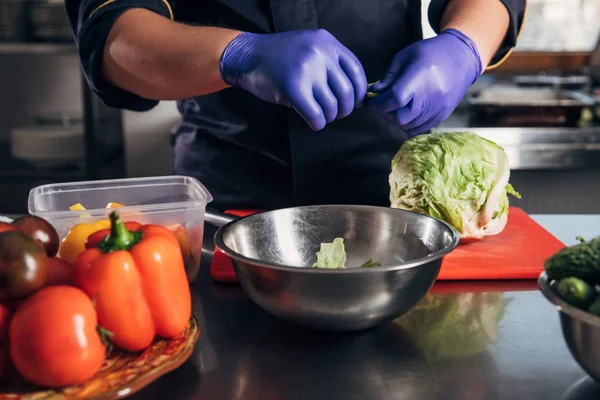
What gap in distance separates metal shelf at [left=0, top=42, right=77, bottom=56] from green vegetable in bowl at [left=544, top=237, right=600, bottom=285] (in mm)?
2314

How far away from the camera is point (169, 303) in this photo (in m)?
0.78

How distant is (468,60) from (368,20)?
0.33m

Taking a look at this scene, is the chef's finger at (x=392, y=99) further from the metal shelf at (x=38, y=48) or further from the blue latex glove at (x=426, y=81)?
the metal shelf at (x=38, y=48)

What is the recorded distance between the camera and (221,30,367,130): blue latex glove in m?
1.07

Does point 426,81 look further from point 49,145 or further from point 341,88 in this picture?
point 49,145

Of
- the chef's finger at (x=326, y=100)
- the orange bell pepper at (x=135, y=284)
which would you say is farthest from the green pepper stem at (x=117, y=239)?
the chef's finger at (x=326, y=100)

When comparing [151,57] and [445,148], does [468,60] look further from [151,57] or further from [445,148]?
[151,57]

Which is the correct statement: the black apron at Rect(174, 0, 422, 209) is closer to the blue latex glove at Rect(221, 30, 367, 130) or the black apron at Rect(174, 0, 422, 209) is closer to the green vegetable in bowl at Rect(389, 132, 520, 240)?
the green vegetable in bowl at Rect(389, 132, 520, 240)

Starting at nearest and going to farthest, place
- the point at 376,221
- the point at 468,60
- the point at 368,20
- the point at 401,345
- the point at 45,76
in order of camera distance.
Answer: the point at 401,345 → the point at 376,221 → the point at 468,60 → the point at 368,20 → the point at 45,76

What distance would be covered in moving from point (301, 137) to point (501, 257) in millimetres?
515

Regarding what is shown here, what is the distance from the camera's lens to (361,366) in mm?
807

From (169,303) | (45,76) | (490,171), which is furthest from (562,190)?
(45,76)

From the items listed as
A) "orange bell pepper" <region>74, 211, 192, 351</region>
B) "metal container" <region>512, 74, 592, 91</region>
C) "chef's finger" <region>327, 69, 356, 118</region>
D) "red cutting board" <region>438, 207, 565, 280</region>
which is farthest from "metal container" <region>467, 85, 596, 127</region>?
"orange bell pepper" <region>74, 211, 192, 351</region>

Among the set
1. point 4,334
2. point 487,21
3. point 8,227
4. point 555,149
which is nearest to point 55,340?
point 4,334
